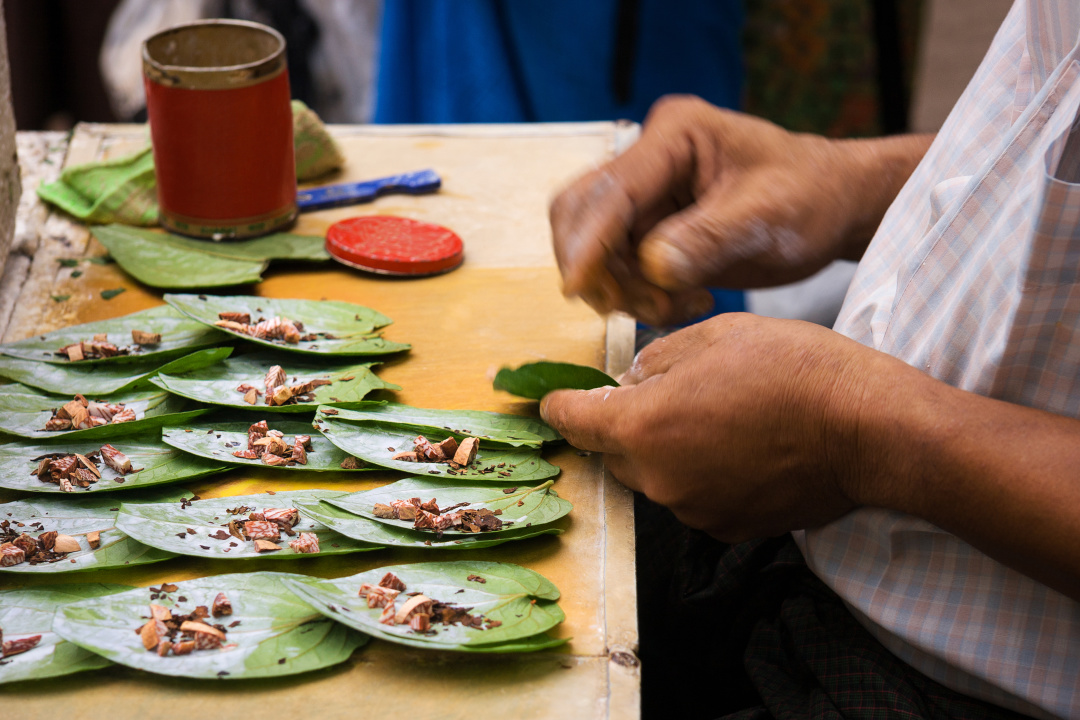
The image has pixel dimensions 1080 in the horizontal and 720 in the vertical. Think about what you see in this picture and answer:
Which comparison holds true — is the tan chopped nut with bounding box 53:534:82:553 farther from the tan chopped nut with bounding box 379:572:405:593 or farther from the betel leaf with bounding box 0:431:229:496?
the tan chopped nut with bounding box 379:572:405:593

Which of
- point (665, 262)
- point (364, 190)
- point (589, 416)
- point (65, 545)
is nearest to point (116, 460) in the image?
point (65, 545)

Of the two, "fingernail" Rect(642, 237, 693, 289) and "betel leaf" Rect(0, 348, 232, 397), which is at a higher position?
"fingernail" Rect(642, 237, 693, 289)

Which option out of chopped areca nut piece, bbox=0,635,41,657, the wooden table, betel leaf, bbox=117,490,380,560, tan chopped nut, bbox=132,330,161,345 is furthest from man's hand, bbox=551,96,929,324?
chopped areca nut piece, bbox=0,635,41,657

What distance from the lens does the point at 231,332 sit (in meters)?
0.99

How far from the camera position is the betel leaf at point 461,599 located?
0.66 metres

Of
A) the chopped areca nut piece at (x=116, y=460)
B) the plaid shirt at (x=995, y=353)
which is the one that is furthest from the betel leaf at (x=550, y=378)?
the chopped areca nut piece at (x=116, y=460)

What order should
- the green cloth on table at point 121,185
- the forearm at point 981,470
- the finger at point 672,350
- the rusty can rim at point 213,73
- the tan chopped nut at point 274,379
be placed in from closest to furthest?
the forearm at point 981,470 → the finger at point 672,350 → the tan chopped nut at point 274,379 → the rusty can rim at point 213,73 → the green cloth on table at point 121,185

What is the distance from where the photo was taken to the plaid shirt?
2.10 ft

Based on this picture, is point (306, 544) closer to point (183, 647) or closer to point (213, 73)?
point (183, 647)

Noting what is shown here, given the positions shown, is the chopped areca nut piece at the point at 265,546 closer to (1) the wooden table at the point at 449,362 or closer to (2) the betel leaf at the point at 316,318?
(1) the wooden table at the point at 449,362

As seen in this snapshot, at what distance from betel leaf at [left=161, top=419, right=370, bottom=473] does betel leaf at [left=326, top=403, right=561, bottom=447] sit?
0.12 feet

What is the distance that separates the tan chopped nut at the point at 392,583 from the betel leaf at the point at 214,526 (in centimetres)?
4

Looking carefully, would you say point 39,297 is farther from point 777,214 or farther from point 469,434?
point 777,214

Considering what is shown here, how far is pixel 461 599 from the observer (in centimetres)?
70
